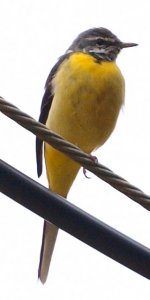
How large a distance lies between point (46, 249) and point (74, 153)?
2.51 metres

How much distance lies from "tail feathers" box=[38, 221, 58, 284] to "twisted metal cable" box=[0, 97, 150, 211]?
2.28 metres

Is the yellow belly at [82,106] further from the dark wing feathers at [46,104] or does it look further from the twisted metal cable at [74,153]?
the twisted metal cable at [74,153]

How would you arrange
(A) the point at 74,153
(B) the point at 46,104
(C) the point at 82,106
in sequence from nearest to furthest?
(A) the point at 74,153 → (C) the point at 82,106 → (B) the point at 46,104

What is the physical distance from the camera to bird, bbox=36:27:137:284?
653 cm

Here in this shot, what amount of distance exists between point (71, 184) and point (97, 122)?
80 centimetres

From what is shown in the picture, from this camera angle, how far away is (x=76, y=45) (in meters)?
7.69

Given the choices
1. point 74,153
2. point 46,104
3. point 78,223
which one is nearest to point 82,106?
point 46,104

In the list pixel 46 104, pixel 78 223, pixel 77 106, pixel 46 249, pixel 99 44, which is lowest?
pixel 46 249

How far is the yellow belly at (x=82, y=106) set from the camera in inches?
258

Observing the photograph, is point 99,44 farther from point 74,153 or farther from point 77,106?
point 74,153

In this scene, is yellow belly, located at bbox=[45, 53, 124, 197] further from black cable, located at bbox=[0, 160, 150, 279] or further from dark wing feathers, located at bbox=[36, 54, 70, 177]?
black cable, located at bbox=[0, 160, 150, 279]

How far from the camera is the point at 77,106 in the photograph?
21.4 ft

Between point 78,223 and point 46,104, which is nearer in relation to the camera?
point 78,223

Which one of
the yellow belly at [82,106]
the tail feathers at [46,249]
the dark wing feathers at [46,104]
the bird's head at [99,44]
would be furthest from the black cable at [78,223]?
the bird's head at [99,44]
